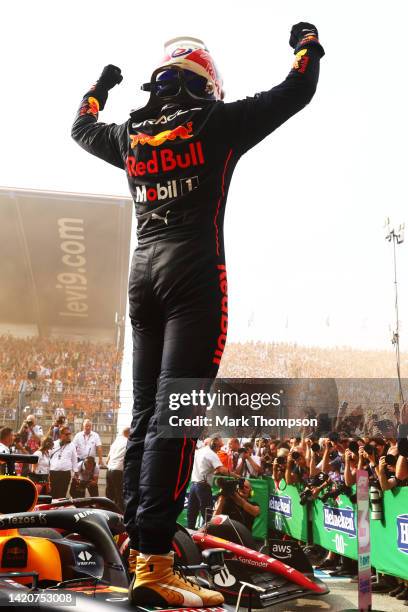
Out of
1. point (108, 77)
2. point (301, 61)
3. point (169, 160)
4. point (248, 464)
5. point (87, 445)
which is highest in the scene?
point (108, 77)

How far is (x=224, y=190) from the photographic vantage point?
197cm

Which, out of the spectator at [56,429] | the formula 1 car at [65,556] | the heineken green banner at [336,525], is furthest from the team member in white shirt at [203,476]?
the formula 1 car at [65,556]

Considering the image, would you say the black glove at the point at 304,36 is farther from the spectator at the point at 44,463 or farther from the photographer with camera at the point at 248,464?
the spectator at the point at 44,463

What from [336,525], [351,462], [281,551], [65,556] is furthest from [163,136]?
[336,525]

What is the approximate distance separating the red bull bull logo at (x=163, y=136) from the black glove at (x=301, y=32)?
17.0 inches

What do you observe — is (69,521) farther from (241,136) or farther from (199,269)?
(241,136)

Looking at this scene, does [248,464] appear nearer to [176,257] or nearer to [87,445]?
[87,445]

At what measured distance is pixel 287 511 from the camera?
7.32 metres

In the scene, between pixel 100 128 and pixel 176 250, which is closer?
pixel 176 250

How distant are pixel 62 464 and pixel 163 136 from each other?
8537 millimetres

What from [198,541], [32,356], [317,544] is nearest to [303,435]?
[317,544]

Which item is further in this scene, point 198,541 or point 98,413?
point 98,413

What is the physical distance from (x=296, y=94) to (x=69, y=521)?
1958 millimetres

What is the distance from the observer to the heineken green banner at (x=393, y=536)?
5.10 meters
